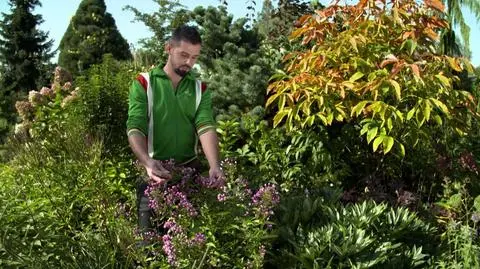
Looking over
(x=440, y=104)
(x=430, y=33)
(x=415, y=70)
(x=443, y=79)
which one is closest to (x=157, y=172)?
(x=415, y=70)

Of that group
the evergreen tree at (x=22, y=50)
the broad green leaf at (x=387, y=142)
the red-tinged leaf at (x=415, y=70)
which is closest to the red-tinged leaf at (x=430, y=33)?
the red-tinged leaf at (x=415, y=70)

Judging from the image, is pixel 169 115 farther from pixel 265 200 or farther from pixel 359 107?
pixel 359 107

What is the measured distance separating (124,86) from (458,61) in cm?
261

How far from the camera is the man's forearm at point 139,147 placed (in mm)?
2820

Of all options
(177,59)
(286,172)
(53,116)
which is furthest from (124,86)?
(177,59)

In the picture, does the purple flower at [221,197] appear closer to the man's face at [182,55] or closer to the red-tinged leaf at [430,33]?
the man's face at [182,55]

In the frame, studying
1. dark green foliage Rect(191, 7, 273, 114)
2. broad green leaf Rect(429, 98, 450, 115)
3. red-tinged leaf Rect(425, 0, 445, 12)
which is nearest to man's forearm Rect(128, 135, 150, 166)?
broad green leaf Rect(429, 98, 450, 115)

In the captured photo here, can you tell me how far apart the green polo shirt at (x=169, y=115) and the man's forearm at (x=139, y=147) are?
54 mm

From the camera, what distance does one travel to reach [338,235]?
3.12m

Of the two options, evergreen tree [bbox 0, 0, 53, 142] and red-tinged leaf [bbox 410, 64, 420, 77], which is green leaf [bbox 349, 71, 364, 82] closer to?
red-tinged leaf [bbox 410, 64, 420, 77]

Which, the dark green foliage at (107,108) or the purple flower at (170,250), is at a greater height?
the dark green foliage at (107,108)

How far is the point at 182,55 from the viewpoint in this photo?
3.00 metres

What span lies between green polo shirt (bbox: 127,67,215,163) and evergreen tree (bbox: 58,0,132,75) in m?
15.1

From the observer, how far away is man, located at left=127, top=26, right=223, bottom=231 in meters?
2.98
